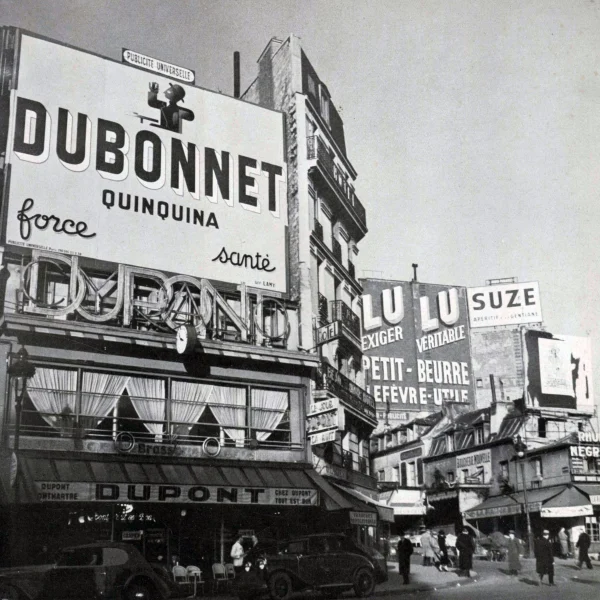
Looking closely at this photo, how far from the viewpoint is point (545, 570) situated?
69.3 ft

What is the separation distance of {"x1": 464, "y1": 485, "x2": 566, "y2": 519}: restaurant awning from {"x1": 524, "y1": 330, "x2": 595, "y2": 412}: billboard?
6455 mm

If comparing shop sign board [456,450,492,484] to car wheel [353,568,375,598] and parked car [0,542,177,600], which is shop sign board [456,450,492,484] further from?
parked car [0,542,177,600]

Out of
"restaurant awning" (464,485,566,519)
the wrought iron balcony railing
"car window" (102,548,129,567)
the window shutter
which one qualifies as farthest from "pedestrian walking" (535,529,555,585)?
the window shutter

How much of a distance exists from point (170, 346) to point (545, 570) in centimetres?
1218

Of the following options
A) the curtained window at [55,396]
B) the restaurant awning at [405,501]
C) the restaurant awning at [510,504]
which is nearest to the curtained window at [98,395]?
the curtained window at [55,396]

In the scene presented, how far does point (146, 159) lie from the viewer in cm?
2503

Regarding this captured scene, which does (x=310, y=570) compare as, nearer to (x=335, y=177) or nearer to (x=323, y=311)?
(x=323, y=311)

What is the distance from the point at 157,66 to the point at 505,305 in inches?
1683

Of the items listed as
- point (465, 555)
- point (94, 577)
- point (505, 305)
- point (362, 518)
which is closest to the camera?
point (94, 577)

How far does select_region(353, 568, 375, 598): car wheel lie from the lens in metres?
18.6

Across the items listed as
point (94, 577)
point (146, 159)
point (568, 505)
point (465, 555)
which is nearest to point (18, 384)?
point (94, 577)

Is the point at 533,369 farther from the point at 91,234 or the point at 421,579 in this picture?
the point at 91,234

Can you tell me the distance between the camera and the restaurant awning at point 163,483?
777 inches

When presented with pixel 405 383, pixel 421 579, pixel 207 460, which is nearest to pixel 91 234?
pixel 207 460
